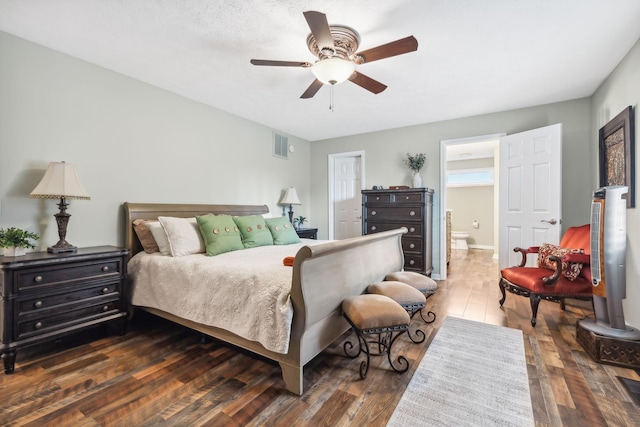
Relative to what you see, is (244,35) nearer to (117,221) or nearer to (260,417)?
(117,221)

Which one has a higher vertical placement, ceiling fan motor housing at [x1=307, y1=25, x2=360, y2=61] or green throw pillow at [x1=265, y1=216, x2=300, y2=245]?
ceiling fan motor housing at [x1=307, y1=25, x2=360, y2=61]

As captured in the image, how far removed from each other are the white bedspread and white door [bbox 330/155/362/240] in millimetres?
2848

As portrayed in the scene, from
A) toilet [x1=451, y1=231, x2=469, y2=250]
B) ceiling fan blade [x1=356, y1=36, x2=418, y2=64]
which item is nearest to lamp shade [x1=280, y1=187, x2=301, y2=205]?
ceiling fan blade [x1=356, y1=36, x2=418, y2=64]

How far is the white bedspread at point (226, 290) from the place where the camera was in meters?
1.74

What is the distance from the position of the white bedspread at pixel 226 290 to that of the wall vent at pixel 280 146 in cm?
259

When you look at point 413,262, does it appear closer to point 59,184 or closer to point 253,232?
point 253,232

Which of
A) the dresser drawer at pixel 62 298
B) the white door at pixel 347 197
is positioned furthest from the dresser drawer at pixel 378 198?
the dresser drawer at pixel 62 298

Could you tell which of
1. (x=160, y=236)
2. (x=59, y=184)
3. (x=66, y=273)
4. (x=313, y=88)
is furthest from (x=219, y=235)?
(x=313, y=88)

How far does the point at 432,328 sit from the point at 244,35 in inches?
118

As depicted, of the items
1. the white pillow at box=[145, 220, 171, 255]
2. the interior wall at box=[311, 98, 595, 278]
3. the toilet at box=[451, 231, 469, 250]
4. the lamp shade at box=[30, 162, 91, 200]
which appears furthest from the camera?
the toilet at box=[451, 231, 469, 250]

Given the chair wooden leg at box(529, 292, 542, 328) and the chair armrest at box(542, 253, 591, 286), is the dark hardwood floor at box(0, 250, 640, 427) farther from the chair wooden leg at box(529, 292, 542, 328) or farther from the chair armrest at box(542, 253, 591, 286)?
the chair armrest at box(542, 253, 591, 286)

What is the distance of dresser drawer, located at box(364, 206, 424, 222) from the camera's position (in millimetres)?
4207

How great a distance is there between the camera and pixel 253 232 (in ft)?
10.5

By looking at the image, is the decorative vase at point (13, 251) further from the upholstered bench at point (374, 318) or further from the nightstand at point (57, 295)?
the upholstered bench at point (374, 318)
